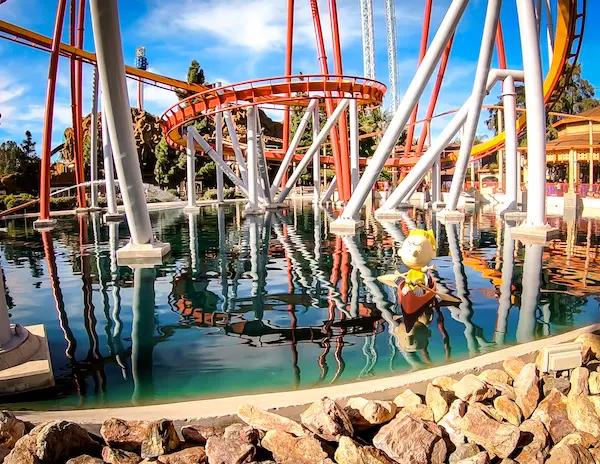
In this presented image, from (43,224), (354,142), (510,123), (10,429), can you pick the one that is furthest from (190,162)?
(10,429)

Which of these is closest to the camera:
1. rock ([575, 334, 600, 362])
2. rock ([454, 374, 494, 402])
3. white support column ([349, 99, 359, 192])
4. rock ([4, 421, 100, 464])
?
rock ([4, 421, 100, 464])

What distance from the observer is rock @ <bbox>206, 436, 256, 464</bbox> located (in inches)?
132

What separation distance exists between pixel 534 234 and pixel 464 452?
1176cm

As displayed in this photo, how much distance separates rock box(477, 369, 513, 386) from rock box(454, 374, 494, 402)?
0.72 feet

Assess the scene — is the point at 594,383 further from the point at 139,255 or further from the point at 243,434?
the point at 139,255

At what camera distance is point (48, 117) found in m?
22.6

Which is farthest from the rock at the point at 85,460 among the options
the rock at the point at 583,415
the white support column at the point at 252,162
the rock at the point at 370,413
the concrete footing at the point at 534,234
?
the white support column at the point at 252,162

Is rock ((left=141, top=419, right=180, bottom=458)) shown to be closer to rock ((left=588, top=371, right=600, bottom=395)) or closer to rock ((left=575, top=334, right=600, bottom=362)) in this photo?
rock ((left=588, top=371, right=600, bottom=395))

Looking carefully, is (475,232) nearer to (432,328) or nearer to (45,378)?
(432,328)

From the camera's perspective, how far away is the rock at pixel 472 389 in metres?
3.99

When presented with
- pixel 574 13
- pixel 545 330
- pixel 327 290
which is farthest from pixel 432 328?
pixel 574 13

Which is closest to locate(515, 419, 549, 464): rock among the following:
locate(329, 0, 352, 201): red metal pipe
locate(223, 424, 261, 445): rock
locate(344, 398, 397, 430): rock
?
locate(344, 398, 397, 430): rock

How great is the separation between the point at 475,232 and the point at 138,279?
11.1 metres

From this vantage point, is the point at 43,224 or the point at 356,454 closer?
the point at 356,454
